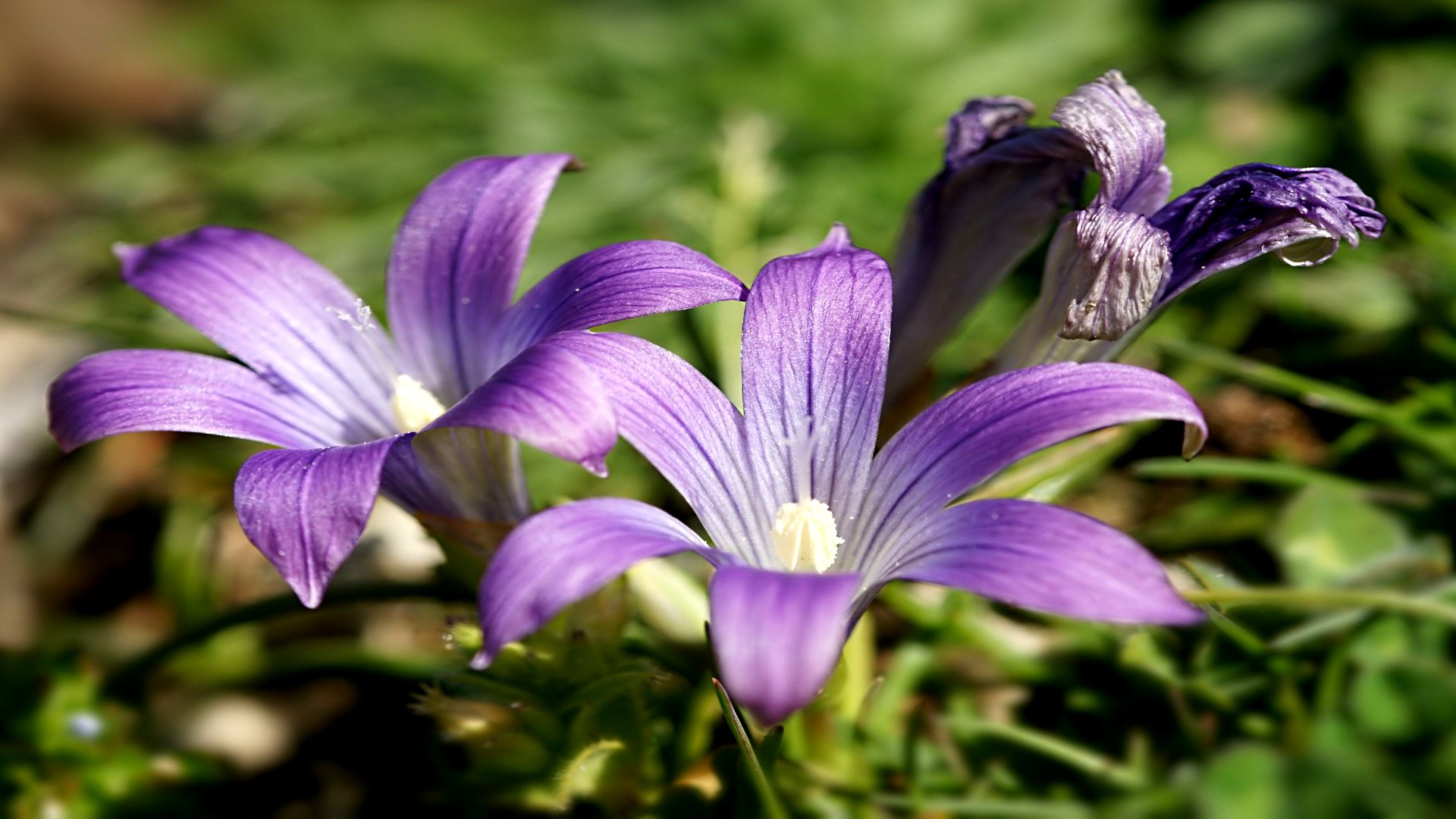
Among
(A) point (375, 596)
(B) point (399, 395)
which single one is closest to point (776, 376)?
(B) point (399, 395)

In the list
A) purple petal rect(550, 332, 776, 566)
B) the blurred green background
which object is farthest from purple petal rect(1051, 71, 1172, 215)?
purple petal rect(550, 332, 776, 566)

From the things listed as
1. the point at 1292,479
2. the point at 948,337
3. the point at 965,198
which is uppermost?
the point at 965,198

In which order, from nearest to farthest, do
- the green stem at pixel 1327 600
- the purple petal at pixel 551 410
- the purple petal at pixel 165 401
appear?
the purple petal at pixel 551 410 → the purple petal at pixel 165 401 → the green stem at pixel 1327 600

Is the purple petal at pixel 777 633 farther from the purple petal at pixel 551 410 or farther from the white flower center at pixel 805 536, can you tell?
the white flower center at pixel 805 536

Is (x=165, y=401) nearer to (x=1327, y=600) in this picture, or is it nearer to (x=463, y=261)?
(x=463, y=261)

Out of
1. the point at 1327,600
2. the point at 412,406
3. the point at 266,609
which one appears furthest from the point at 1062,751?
the point at 266,609

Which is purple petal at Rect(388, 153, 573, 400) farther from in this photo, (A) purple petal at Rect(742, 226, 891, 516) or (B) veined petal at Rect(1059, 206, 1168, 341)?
(B) veined petal at Rect(1059, 206, 1168, 341)

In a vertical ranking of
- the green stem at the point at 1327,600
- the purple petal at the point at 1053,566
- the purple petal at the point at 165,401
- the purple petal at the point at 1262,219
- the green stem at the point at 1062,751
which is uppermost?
the purple petal at the point at 1262,219

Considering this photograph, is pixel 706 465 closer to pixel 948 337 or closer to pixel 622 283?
pixel 622 283

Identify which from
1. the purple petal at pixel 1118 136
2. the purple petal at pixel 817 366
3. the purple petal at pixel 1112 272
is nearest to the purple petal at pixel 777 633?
the purple petal at pixel 817 366
